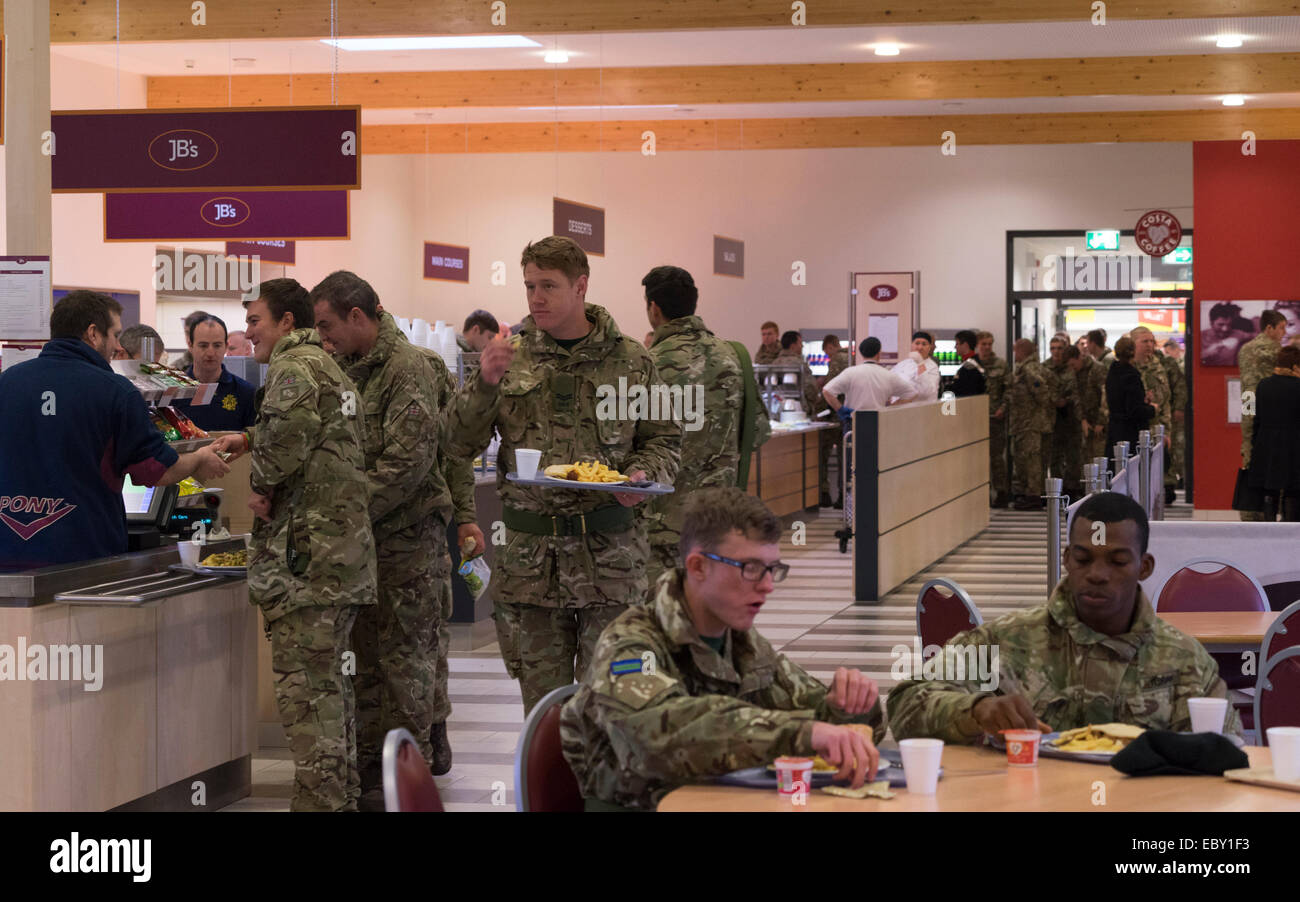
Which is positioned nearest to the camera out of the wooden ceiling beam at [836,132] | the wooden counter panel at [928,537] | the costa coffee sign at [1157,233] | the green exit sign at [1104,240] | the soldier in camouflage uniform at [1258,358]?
the wooden counter panel at [928,537]

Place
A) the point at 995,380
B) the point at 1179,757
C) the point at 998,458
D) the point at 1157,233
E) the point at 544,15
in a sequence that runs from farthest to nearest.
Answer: the point at 1157,233 < the point at 998,458 < the point at 995,380 < the point at 544,15 < the point at 1179,757

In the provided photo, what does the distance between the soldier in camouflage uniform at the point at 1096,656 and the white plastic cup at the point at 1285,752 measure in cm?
38

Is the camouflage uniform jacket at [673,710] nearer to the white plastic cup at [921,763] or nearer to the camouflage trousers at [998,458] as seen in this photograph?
the white plastic cup at [921,763]

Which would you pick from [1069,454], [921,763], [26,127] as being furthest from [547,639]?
[1069,454]

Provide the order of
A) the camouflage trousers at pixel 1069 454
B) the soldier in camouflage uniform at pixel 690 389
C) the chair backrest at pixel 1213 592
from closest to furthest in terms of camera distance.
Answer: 1. the chair backrest at pixel 1213 592
2. the soldier in camouflage uniform at pixel 690 389
3. the camouflage trousers at pixel 1069 454

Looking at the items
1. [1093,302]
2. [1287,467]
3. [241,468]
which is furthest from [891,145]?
[241,468]

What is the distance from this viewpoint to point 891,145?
18688 millimetres

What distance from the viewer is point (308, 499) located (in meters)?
4.49

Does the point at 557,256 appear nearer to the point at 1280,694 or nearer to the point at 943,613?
the point at 943,613

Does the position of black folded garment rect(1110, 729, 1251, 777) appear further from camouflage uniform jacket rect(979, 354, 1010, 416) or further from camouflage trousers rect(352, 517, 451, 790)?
camouflage uniform jacket rect(979, 354, 1010, 416)

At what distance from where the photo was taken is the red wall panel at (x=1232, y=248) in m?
15.6

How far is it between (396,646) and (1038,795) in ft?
9.81

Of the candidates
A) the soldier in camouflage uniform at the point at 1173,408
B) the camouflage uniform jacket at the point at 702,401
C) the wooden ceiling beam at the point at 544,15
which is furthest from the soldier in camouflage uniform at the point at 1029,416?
the camouflage uniform jacket at the point at 702,401

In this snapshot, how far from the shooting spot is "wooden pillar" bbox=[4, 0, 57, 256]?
609 centimetres
